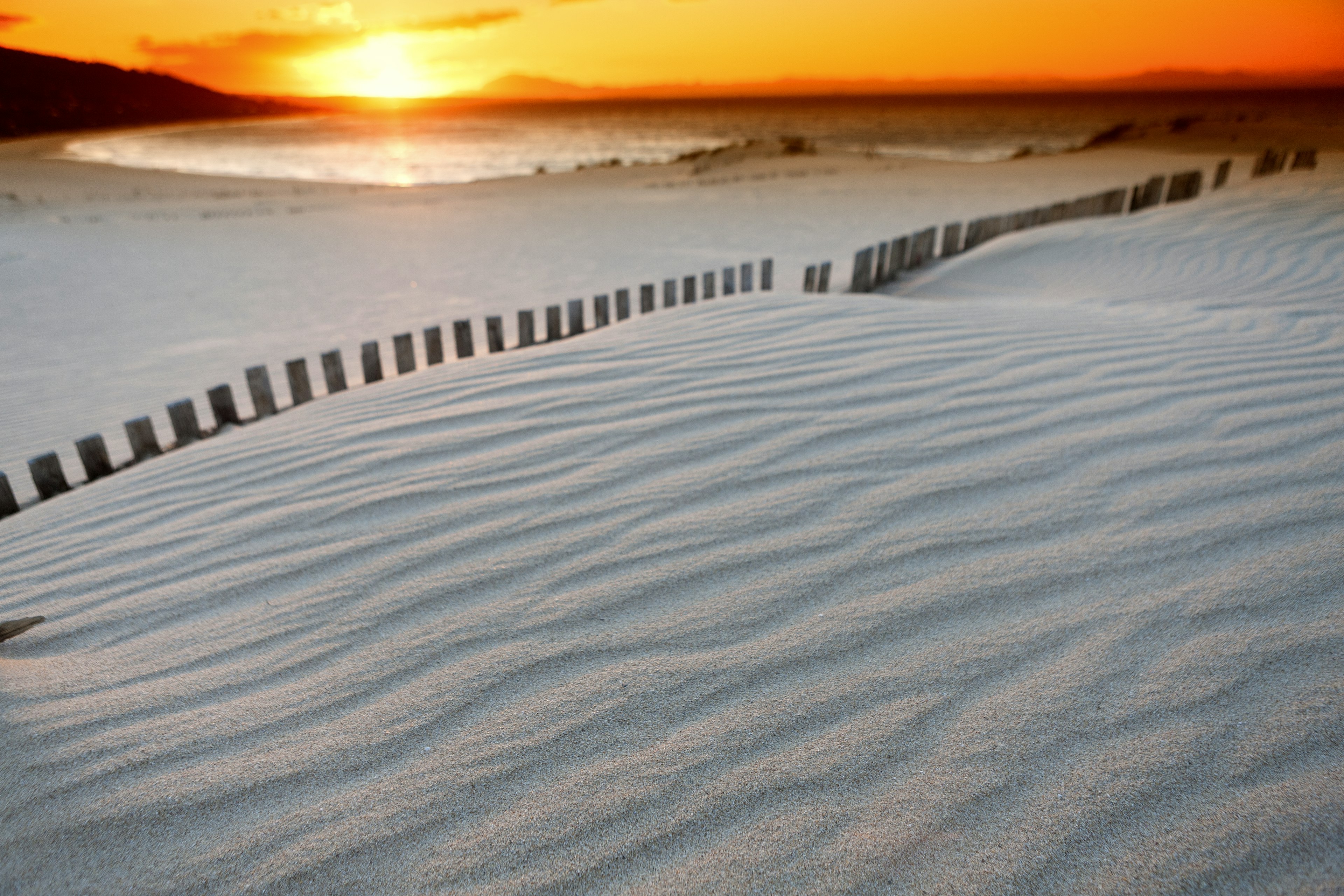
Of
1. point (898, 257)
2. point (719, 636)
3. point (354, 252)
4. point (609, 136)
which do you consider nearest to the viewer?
point (719, 636)

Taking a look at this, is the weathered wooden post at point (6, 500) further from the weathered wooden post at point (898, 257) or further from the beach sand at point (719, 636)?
the weathered wooden post at point (898, 257)

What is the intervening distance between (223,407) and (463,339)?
150cm

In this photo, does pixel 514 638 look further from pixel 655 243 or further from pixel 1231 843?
pixel 655 243

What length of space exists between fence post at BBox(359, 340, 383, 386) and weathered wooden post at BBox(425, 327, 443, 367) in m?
0.31

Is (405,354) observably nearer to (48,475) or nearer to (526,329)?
(526,329)

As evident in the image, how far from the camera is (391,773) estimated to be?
1457 mm

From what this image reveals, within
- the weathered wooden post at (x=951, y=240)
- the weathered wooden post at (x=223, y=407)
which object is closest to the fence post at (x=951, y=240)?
the weathered wooden post at (x=951, y=240)

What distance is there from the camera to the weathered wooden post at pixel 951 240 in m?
8.53

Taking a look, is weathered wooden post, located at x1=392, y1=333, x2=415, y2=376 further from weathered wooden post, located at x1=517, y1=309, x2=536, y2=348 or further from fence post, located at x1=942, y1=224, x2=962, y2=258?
fence post, located at x1=942, y1=224, x2=962, y2=258

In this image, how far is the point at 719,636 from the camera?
1.76 m

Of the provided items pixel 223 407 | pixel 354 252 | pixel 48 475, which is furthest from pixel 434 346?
pixel 354 252

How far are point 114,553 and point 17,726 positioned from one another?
91 cm

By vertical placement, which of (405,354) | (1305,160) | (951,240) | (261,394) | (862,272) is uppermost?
(1305,160)

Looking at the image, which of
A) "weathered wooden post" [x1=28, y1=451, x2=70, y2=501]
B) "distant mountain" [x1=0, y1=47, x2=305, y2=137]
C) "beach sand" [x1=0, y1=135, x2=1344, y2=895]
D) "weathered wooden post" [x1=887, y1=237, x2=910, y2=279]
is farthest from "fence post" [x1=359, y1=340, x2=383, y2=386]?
"distant mountain" [x1=0, y1=47, x2=305, y2=137]
